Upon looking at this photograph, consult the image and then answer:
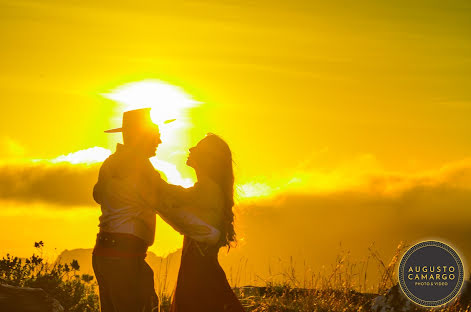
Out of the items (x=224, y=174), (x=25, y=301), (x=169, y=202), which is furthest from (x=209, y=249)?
(x=25, y=301)

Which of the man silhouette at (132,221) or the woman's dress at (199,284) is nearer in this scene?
the man silhouette at (132,221)

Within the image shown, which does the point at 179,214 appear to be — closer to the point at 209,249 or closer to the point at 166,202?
the point at 166,202

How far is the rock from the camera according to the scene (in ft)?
32.0

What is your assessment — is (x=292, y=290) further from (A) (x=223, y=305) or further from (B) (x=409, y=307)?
(A) (x=223, y=305)

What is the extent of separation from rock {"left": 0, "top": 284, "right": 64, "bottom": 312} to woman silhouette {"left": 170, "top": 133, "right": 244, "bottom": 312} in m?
2.72

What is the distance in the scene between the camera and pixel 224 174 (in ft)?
27.1

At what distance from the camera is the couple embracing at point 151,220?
762 centimetres

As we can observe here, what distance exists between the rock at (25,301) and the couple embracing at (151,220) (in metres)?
2.46

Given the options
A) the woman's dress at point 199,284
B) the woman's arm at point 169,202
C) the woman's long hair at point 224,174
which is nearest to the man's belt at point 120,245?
the woman's arm at point 169,202

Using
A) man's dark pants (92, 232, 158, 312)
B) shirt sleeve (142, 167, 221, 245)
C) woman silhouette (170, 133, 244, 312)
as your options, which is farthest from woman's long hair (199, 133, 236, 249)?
man's dark pants (92, 232, 158, 312)

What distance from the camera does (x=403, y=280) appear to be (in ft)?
36.4

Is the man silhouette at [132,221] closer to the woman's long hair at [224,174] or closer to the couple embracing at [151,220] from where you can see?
the couple embracing at [151,220]

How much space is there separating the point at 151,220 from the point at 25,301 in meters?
3.26

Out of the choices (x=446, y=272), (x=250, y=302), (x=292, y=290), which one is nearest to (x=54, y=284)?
(x=250, y=302)
